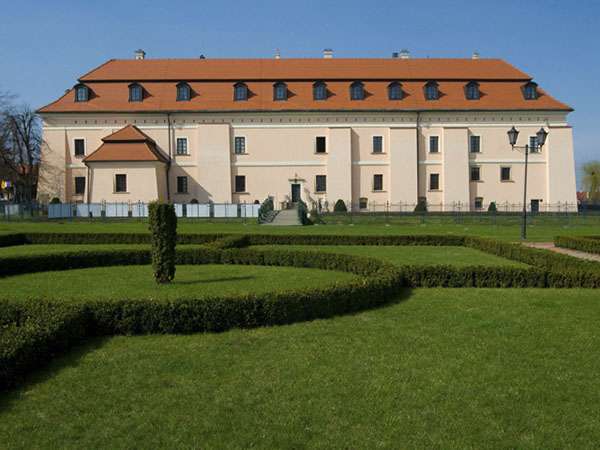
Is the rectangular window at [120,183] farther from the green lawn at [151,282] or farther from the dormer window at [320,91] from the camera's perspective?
the green lawn at [151,282]

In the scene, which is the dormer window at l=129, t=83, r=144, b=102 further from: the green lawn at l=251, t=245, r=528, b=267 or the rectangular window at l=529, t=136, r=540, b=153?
the rectangular window at l=529, t=136, r=540, b=153

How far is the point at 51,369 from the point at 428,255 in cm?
1273

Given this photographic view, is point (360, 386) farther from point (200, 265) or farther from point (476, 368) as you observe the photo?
point (200, 265)

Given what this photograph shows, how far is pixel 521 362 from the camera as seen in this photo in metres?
5.64

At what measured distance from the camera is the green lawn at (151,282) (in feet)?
31.6

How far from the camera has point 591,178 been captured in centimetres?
6581

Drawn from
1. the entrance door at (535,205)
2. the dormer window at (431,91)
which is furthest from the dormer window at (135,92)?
the entrance door at (535,205)

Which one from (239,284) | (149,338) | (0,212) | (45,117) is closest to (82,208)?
(0,212)

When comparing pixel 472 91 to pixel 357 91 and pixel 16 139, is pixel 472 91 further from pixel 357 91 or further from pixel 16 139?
pixel 16 139

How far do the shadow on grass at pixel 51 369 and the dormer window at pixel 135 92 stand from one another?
37.6 meters

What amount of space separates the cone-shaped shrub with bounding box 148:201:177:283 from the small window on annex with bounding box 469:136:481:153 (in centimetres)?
3628

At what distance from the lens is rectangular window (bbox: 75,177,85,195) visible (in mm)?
41062

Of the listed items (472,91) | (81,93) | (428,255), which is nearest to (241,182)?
(81,93)

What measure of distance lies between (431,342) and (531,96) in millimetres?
41337
